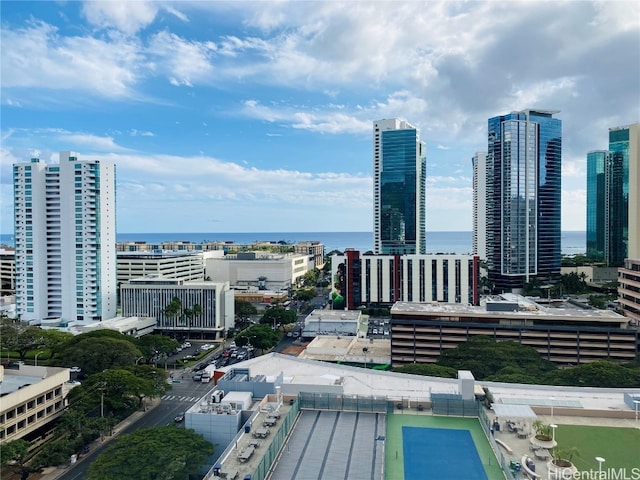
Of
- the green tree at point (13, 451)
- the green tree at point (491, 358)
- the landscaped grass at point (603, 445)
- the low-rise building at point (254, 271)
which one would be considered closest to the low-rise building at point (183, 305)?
the green tree at point (491, 358)

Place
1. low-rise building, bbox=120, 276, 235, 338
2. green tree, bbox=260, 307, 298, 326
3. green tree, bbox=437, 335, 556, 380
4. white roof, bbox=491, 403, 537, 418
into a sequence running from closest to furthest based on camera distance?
white roof, bbox=491, 403, 537, 418, green tree, bbox=437, 335, 556, 380, low-rise building, bbox=120, 276, 235, 338, green tree, bbox=260, 307, 298, 326

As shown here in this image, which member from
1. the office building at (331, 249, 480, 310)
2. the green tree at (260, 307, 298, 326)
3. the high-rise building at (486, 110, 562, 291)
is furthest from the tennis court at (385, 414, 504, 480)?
the high-rise building at (486, 110, 562, 291)

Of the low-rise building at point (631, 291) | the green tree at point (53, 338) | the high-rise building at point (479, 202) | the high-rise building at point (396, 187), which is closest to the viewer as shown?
the green tree at point (53, 338)

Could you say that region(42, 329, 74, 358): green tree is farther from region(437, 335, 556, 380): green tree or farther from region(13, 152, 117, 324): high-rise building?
region(437, 335, 556, 380): green tree

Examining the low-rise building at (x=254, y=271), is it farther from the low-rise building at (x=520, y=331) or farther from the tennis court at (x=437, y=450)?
the tennis court at (x=437, y=450)

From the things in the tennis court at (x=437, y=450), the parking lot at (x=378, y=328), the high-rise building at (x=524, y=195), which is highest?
the high-rise building at (x=524, y=195)

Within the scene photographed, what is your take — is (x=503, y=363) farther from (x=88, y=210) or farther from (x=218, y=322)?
(x=88, y=210)

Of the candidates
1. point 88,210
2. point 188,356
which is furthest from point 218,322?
point 88,210
